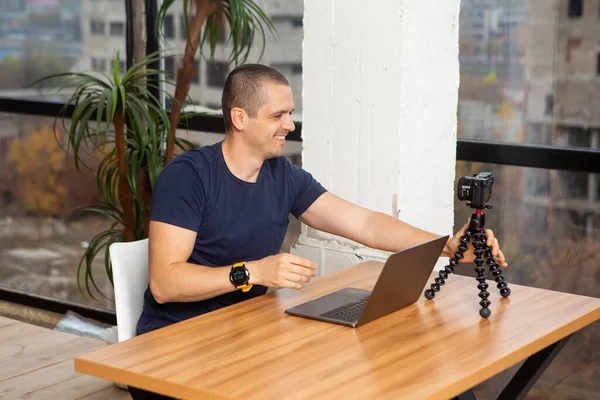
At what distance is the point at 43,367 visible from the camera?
12.8 ft

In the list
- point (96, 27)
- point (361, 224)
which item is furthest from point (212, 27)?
point (361, 224)

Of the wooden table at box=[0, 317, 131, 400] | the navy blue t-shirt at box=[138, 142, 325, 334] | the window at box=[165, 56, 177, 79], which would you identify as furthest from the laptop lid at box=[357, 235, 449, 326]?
the window at box=[165, 56, 177, 79]

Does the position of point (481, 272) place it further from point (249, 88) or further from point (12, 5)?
point (12, 5)

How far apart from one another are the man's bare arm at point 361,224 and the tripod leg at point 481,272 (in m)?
0.39

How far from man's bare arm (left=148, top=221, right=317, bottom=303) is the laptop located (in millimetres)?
99

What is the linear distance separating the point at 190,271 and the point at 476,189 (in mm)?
764

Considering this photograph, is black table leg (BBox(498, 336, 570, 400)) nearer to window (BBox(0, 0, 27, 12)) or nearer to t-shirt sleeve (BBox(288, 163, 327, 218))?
t-shirt sleeve (BBox(288, 163, 327, 218))

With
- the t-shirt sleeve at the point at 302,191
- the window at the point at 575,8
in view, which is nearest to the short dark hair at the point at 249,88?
the t-shirt sleeve at the point at 302,191

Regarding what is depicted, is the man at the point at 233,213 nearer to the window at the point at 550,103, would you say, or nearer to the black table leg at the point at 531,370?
the black table leg at the point at 531,370

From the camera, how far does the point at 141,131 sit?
12.5ft

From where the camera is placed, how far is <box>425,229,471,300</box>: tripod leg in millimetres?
2582

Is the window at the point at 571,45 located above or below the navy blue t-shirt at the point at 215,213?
above

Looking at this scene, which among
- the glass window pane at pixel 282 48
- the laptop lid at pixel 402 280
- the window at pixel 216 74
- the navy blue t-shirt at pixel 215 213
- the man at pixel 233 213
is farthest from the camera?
the window at pixel 216 74

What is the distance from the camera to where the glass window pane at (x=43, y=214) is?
501 centimetres
